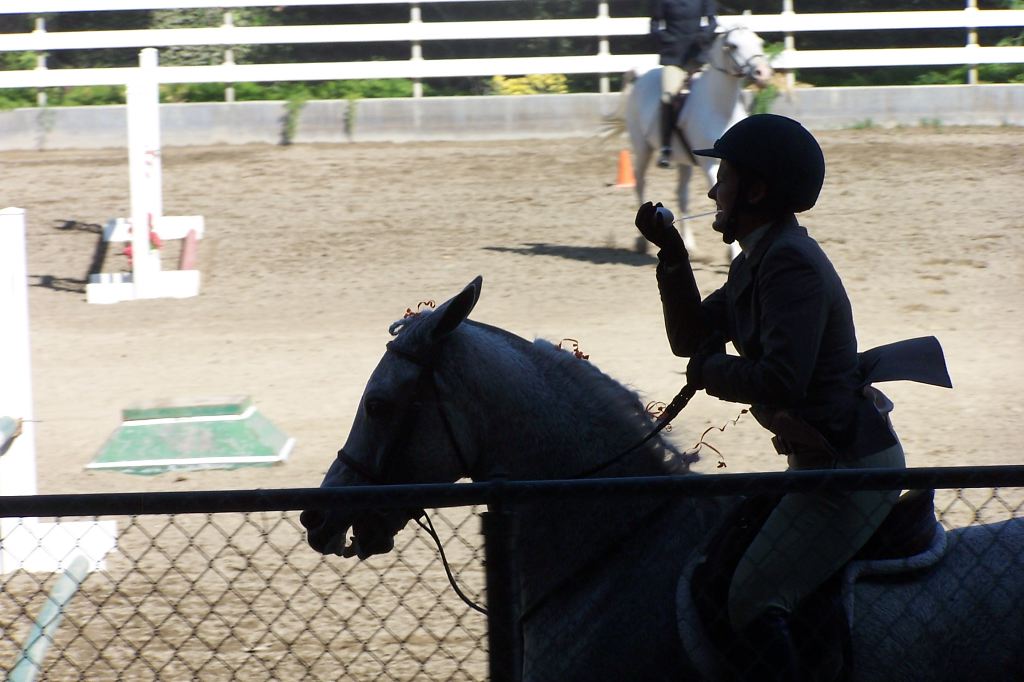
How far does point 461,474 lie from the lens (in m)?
2.98

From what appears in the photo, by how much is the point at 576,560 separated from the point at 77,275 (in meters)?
10.4

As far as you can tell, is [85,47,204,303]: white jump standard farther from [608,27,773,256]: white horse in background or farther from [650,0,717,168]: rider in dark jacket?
[650,0,717,168]: rider in dark jacket

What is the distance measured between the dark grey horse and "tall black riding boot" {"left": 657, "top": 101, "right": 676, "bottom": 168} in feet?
31.0

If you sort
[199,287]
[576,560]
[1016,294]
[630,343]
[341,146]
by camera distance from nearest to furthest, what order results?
[576,560]
[630,343]
[1016,294]
[199,287]
[341,146]

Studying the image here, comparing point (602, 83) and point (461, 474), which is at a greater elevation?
point (602, 83)

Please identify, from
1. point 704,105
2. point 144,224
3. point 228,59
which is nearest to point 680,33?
point 704,105

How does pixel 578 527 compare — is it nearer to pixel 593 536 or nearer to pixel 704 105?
pixel 593 536

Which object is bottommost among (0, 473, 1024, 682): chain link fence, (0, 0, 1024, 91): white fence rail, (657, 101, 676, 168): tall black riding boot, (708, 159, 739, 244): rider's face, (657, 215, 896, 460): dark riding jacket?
(0, 473, 1024, 682): chain link fence

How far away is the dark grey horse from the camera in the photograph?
278 cm

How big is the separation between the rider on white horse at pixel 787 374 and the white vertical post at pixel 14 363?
3806 mm

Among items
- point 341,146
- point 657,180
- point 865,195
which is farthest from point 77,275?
point 865,195

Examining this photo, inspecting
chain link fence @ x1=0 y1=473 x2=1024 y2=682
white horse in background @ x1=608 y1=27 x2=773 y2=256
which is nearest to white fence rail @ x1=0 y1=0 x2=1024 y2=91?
white horse in background @ x1=608 y1=27 x2=773 y2=256

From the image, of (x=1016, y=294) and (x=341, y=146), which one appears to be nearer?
(x=1016, y=294)

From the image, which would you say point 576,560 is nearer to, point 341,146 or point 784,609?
point 784,609
